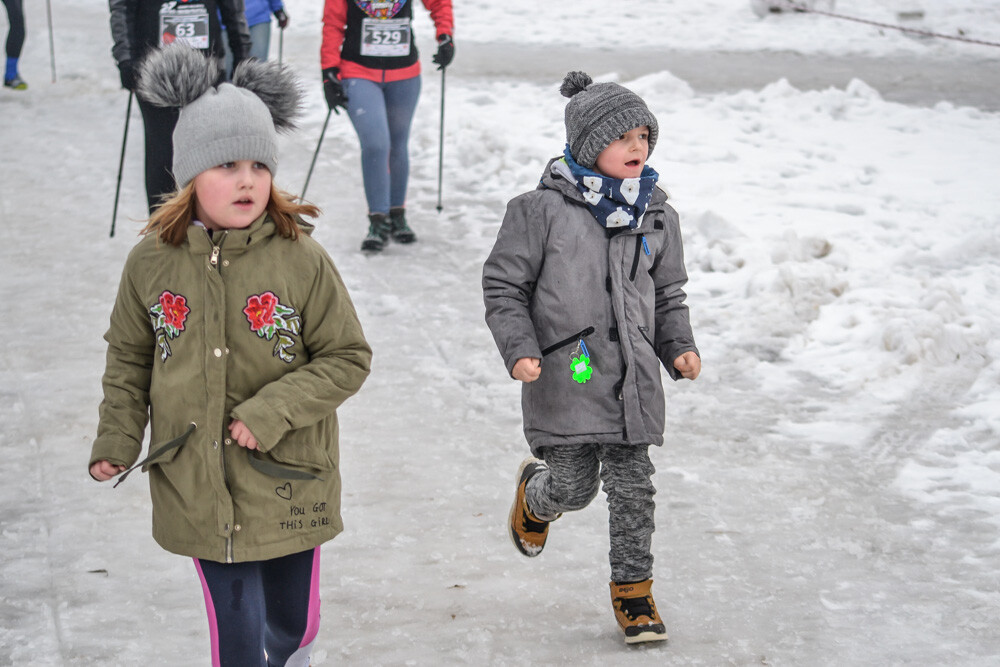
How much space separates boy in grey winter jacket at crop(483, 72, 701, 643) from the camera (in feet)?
11.5

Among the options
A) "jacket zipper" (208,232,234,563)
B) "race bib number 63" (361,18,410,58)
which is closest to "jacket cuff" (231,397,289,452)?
"jacket zipper" (208,232,234,563)

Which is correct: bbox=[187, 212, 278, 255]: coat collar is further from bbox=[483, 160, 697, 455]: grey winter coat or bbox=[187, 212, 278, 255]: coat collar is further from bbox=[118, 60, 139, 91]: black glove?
bbox=[118, 60, 139, 91]: black glove

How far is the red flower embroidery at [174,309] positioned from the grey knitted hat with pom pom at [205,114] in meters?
0.30

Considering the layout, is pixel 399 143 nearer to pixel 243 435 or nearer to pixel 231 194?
pixel 231 194

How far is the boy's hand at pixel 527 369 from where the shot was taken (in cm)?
339

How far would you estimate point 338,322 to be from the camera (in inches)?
115

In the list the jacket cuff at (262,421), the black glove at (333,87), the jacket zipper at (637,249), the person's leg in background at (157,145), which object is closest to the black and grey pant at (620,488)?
the jacket zipper at (637,249)

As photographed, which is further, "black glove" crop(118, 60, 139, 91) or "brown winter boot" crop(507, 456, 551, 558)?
"black glove" crop(118, 60, 139, 91)

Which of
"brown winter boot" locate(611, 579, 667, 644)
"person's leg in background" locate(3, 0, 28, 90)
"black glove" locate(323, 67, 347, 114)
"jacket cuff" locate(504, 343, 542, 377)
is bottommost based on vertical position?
"person's leg in background" locate(3, 0, 28, 90)

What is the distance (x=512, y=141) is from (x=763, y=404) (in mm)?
5002

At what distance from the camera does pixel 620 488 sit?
3602mm

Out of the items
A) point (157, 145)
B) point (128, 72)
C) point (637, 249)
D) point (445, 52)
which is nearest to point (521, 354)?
point (637, 249)

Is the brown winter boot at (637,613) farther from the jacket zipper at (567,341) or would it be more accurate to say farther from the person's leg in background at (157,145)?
the person's leg in background at (157,145)

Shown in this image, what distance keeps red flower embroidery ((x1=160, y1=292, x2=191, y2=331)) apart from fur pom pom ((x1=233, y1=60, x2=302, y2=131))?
1.95ft
